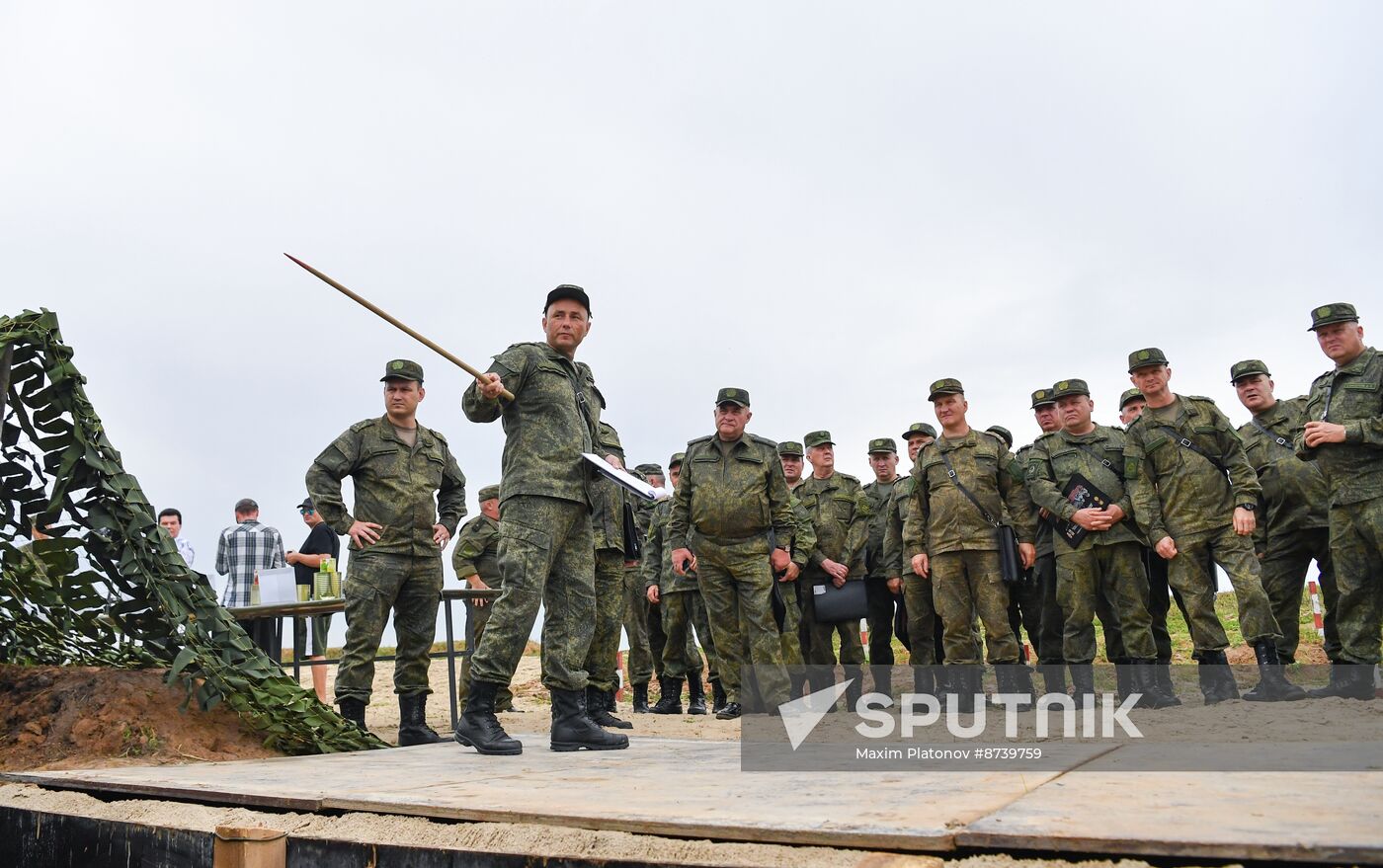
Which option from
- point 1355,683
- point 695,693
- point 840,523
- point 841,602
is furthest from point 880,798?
point 695,693

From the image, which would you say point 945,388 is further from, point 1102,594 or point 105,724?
point 105,724

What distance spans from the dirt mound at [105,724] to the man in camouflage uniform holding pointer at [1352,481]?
6238 mm

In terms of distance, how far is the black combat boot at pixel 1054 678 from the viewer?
26.1 ft

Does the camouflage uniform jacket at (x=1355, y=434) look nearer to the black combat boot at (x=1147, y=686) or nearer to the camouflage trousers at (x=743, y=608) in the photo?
the black combat boot at (x=1147, y=686)

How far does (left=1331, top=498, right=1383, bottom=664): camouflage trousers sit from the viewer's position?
6383mm

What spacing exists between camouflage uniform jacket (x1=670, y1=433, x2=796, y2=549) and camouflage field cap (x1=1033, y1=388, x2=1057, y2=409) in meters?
2.44

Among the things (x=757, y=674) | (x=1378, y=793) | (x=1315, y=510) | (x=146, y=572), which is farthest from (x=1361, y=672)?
(x=146, y=572)

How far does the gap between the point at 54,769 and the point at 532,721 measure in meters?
4.30

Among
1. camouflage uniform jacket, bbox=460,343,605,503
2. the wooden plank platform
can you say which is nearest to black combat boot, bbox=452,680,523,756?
the wooden plank platform

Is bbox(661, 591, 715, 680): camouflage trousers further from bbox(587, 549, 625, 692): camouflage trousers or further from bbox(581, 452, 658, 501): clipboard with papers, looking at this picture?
bbox(581, 452, 658, 501): clipboard with papers

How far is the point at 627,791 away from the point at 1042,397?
6.49 metres

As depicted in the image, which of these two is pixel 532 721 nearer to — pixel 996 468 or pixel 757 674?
pixel 757 674

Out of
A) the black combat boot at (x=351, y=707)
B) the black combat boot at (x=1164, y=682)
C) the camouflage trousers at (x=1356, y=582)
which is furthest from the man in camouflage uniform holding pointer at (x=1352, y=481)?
the black combat boot at (x=351, y=707)

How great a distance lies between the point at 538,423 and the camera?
509cm
